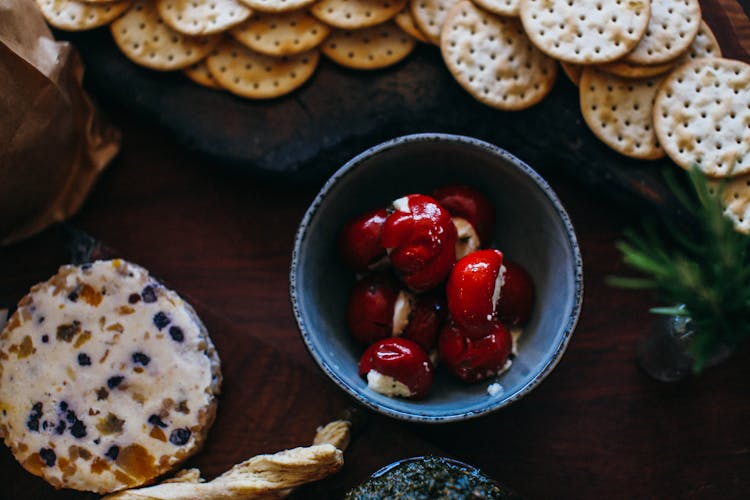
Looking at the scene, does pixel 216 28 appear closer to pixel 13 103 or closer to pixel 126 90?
pixel 126 90

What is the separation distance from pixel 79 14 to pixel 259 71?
281 millimetres

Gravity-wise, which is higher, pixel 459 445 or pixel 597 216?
pixel 597 216

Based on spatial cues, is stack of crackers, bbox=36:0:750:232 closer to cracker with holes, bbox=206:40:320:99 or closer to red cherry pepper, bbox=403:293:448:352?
cracker with holes, bbox=206:40:320:99

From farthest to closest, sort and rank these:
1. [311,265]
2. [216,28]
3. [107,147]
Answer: [107,147] < [216,28] < [311,265]

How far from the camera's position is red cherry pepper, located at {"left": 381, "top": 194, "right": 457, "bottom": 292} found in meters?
0.96

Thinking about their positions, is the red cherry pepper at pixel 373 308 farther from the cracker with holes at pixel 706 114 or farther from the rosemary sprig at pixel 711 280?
the cracker with holes at pixel 706 114

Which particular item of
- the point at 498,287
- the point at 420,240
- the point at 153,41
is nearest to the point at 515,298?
the point at 498,287

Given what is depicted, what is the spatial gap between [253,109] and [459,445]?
58 centimetres

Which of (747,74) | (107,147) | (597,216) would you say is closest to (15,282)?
(107,147)

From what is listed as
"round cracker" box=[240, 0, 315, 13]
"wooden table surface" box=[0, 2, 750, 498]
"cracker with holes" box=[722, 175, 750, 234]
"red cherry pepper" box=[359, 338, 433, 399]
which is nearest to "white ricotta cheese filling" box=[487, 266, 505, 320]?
"red cherry pepper" box=[359, 338, 433, 399]

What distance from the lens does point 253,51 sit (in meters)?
1.18

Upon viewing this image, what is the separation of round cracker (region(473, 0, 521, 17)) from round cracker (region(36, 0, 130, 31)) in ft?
1.75

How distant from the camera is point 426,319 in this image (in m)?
1.03

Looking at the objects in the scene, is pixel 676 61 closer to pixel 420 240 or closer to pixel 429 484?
pixel 420 240
